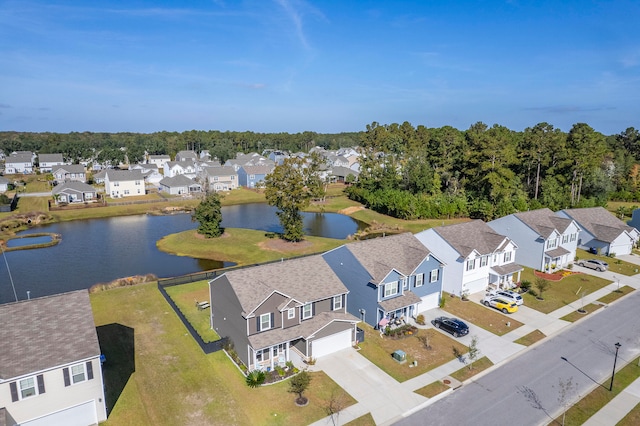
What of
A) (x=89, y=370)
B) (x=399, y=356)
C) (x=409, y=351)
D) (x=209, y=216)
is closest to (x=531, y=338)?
(x=409, y=351)

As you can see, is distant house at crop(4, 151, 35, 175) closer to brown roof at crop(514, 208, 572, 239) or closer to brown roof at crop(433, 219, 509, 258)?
brown roof at crop(433, 219, 509, 258)

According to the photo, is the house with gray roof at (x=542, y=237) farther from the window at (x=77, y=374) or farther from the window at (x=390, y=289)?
the window at (x=77, y=374)

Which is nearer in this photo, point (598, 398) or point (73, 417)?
point (73, 417)

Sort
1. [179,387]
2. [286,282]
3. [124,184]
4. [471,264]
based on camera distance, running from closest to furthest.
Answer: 1. [179,387]
2. [286,282]
3. [471,264]
4. [124,184]

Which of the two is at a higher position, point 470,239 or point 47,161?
point 47,161

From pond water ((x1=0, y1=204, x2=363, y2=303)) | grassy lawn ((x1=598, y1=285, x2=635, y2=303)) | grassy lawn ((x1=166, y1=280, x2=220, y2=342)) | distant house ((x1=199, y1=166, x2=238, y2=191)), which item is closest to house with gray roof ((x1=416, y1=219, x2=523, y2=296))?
grassy lawn ((x1=598, y1=285, x2=635, y2=303))

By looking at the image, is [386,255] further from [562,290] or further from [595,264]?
[595,264]

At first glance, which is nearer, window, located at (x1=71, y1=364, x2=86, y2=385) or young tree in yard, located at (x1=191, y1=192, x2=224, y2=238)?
window, located at (x1=71, y1=364, x2=86, y2=385)
